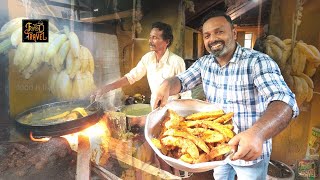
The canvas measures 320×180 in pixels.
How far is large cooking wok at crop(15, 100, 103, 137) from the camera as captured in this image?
2.62m

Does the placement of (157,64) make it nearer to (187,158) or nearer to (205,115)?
(205,115)

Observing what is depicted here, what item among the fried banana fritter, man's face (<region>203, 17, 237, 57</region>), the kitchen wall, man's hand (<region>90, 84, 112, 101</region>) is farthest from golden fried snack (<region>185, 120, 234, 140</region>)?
man's hand (<region>90, 84, 112, 101</region>)

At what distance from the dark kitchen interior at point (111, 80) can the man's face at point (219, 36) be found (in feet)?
0.40

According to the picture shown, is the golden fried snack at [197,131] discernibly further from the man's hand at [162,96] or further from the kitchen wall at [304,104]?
the kitchen wall at [304,104]

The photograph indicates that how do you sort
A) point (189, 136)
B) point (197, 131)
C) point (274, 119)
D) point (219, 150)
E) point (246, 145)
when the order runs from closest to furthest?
point (246, 145), point (274, 119), point (219, 150), point (189, 136), point (197, 131)

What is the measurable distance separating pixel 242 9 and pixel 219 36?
394 millimetres

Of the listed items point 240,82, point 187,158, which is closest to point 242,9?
point 240,82

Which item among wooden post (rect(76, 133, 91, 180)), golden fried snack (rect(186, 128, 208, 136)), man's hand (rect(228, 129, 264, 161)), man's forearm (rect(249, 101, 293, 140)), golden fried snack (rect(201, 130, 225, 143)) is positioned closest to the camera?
man's hand (rect(228, 129, 264, 161))

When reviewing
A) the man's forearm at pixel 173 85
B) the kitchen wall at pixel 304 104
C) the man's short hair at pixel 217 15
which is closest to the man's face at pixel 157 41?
the man's forearm at pixel 173 85

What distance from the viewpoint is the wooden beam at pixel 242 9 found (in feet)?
8.09

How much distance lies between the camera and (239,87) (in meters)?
2.38

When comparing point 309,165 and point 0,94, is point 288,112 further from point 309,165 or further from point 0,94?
point 0,94

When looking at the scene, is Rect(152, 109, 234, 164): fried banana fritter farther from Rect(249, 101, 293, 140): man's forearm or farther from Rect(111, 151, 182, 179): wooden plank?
Rect(111, 151, 182, 179): wooden plank

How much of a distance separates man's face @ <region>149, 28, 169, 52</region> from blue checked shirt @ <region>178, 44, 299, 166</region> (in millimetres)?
324
